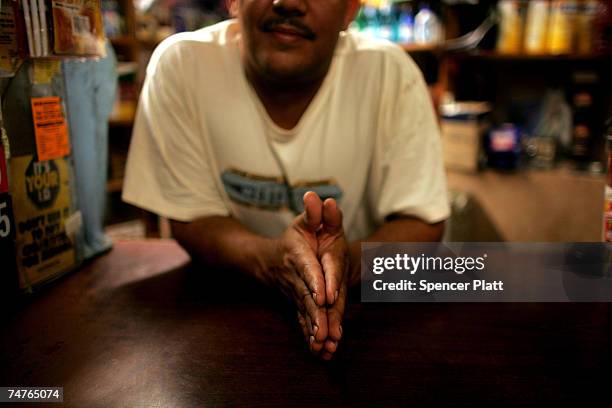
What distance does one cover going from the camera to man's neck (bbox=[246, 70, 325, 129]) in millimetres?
942

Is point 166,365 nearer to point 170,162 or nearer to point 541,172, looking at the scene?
point 170,162

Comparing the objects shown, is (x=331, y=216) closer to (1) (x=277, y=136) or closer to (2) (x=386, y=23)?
(1) (x=277, y=136)

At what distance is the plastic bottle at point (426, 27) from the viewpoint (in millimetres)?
2518

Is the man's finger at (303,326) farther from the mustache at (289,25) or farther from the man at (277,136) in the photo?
the mustache at (289,25)

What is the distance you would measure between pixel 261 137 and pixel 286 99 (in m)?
0.08

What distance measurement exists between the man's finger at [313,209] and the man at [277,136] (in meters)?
0.21

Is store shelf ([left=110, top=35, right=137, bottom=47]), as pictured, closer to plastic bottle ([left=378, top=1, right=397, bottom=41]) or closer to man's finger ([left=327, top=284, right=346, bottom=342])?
plastic bottle ([left=378, top=1, right=397, bottom=41])

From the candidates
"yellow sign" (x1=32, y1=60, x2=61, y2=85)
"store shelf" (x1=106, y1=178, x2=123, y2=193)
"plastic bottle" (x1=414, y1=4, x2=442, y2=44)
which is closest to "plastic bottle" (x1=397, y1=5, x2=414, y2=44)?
"plastic bottle" (x1=414, y1=4, x2=442, y2=44)

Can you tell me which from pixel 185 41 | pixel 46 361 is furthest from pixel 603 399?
pixel 185 41

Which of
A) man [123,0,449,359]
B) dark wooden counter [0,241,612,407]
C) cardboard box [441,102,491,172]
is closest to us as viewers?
dark wooden counter [0,241,612,407]

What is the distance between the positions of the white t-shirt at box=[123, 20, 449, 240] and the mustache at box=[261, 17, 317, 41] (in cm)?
14

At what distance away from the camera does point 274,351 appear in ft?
1.91

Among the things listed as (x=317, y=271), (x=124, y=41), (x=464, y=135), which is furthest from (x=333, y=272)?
(x=124, y=41)

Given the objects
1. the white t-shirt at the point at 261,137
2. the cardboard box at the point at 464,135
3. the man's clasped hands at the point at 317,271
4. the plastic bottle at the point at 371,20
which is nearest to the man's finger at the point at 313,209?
the man's clasped hands at the point at 317,271
